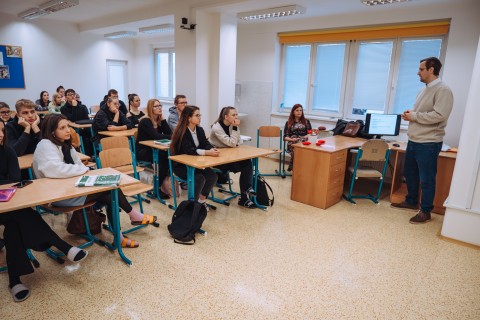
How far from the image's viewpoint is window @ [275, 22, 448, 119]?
5.25 metres

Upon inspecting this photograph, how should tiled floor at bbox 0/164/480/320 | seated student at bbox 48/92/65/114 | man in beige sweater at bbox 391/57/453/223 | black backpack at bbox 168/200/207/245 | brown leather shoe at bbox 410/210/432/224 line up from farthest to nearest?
seated student at bbox 48/92/65/114, brown leather shoe at bbox 410/210/432/224, man in beige sweater at bbox 391/57/453/223, black backpack at bbox 168/200/207/245, tiled floor at bbox 0/164/480/320

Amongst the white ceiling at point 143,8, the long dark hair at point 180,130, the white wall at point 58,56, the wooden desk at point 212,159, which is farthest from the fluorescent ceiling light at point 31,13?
the wooden desk at point 212,159

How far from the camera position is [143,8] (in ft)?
20.9

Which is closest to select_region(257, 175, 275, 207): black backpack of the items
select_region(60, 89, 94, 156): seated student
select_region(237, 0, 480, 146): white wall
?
select_region(237, 0, 480, 146): white wall

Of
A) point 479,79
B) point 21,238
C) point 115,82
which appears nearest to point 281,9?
point 479,79

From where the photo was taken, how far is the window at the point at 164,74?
9.41 metres

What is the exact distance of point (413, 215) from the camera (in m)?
4.05

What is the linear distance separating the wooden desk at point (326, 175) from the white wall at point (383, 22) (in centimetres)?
98

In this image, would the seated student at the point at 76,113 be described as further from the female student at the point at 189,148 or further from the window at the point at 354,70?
the window at the point at 354,70

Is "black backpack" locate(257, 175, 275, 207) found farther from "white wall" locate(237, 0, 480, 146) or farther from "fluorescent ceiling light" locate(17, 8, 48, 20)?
"fluorescent ceiling light" locate(17, 8, 48, 20)

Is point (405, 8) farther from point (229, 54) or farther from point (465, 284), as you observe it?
point (465, 284)

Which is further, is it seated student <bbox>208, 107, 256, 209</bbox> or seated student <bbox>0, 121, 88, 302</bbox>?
seated student <bbox>208, 107, 256, 209</bbox>

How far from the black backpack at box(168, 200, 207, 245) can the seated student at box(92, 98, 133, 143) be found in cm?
239

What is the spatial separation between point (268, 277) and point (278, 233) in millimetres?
840
